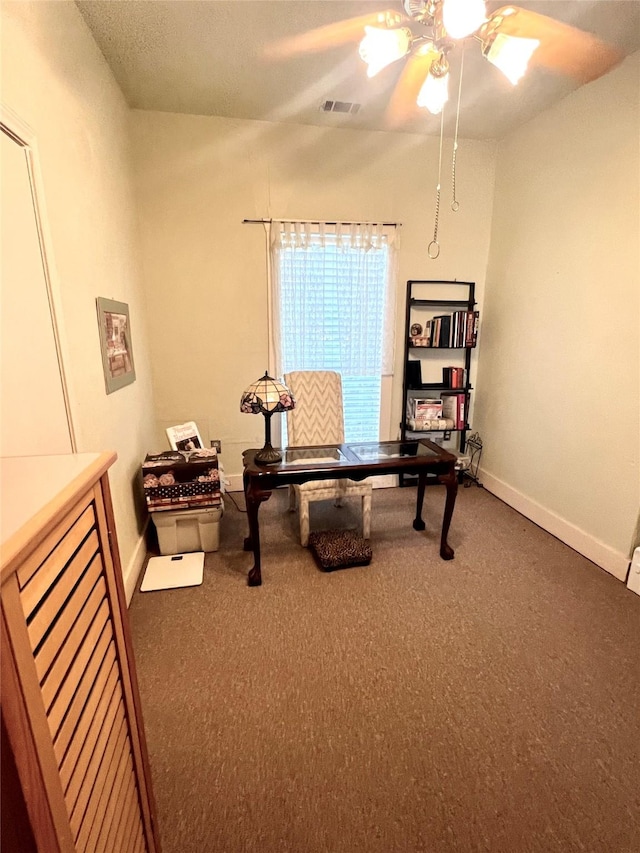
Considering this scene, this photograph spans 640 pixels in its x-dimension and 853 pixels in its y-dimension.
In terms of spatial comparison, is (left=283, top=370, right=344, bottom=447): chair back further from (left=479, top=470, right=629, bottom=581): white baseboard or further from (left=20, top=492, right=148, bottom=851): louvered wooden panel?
(left=20, top=492, right=148, bottom=851): louvered wooden panel

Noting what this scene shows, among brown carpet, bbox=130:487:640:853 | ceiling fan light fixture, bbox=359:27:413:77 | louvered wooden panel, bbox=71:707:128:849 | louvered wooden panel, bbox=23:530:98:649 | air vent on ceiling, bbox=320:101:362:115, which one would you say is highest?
air vent on ceiling, bbox=320:101:362:115

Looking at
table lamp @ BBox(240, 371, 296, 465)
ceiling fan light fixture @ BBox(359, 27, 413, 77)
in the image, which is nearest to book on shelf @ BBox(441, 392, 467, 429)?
table lamp @ BBox(240, 371, 296, 465)

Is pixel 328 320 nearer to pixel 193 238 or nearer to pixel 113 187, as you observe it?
pixel 193 238

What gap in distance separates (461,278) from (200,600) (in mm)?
3158

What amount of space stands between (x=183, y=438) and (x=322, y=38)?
2.37m

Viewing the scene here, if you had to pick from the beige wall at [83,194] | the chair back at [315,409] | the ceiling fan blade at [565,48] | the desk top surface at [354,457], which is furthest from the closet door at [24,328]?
the ceiling fan blade at [565,48]

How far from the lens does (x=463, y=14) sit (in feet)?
4.31

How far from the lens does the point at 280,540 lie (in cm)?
265

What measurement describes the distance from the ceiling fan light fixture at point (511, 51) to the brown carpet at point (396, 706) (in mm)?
2402

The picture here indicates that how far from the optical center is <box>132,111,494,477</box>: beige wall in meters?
2.82

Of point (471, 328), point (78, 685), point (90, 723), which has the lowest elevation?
point (90, 723)

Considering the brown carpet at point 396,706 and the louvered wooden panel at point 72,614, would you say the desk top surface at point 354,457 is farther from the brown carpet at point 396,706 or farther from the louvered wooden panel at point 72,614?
the louvered wooden panel at point 72,614

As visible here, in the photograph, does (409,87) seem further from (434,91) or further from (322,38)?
(434,91)

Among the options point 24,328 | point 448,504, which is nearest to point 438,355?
point 448,504
